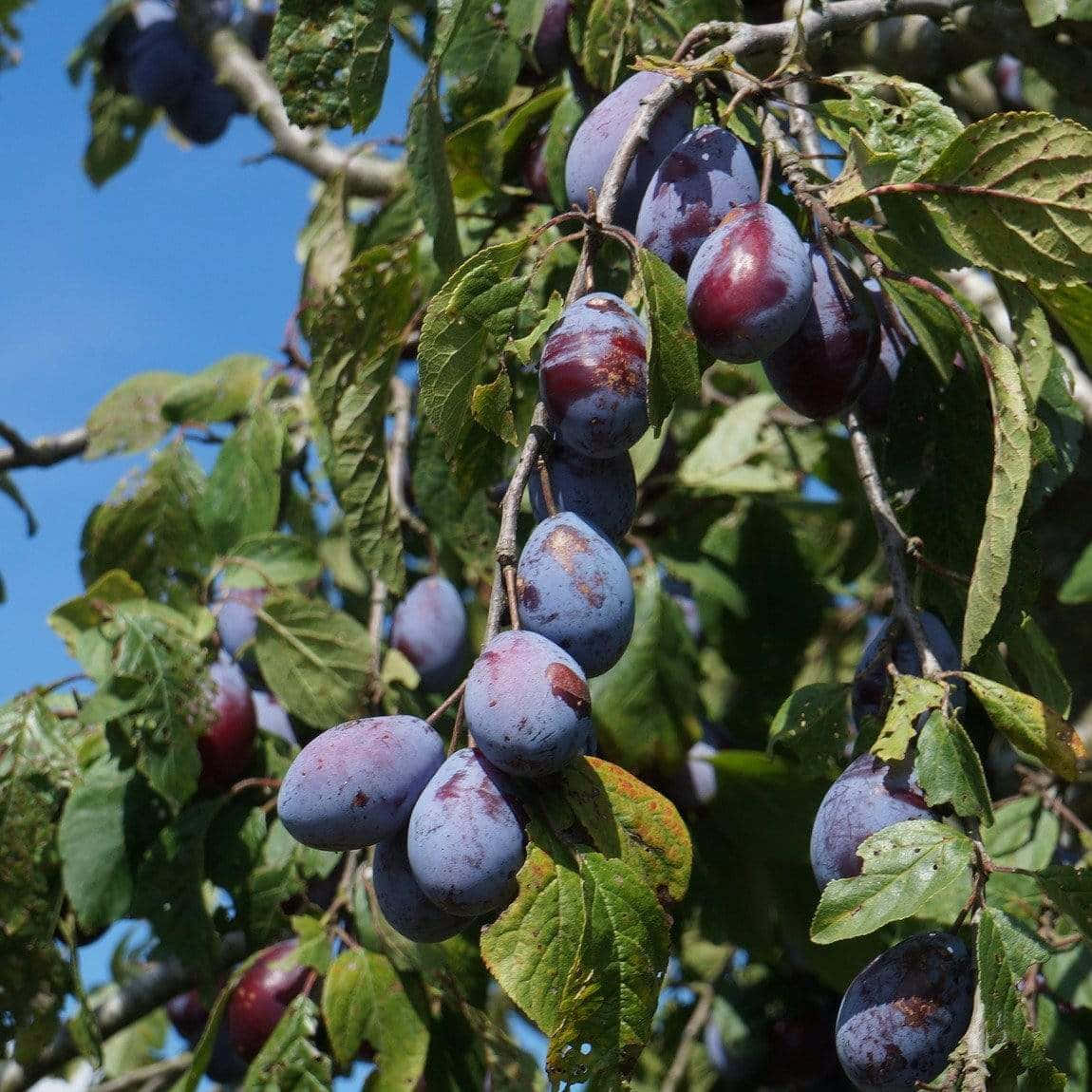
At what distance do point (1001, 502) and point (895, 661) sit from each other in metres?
0.14

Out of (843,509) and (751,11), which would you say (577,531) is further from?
(843,509)

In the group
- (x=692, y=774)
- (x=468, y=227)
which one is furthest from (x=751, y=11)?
(x=692, y=774)

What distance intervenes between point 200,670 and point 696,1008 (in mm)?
887

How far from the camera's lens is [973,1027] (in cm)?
71

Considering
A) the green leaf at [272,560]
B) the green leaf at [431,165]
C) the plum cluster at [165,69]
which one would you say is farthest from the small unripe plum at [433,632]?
the plum cluster at [165,69]

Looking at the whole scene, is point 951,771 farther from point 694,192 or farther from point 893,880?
point 694,192

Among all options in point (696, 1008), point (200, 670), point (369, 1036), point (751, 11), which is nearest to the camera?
point (369, 1036)

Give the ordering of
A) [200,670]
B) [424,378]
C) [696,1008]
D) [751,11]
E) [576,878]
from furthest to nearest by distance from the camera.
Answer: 1. [696,1008]
2. [751,11]
3. [200,670]
4. [424,378]
5. [576,878]

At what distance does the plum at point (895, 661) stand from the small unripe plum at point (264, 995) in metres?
0.67

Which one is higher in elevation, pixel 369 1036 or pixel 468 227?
pixel 468 227

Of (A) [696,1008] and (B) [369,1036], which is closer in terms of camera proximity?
(B) [369,1036]

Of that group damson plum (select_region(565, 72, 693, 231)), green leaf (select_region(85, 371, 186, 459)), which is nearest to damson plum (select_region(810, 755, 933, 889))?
damson plum (select_region(565, 72, 693, 231))

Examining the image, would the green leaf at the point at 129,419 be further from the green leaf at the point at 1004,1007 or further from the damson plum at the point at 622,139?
the green leaf at the point at 1004,1007

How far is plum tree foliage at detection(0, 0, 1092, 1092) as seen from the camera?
0.74 meters
